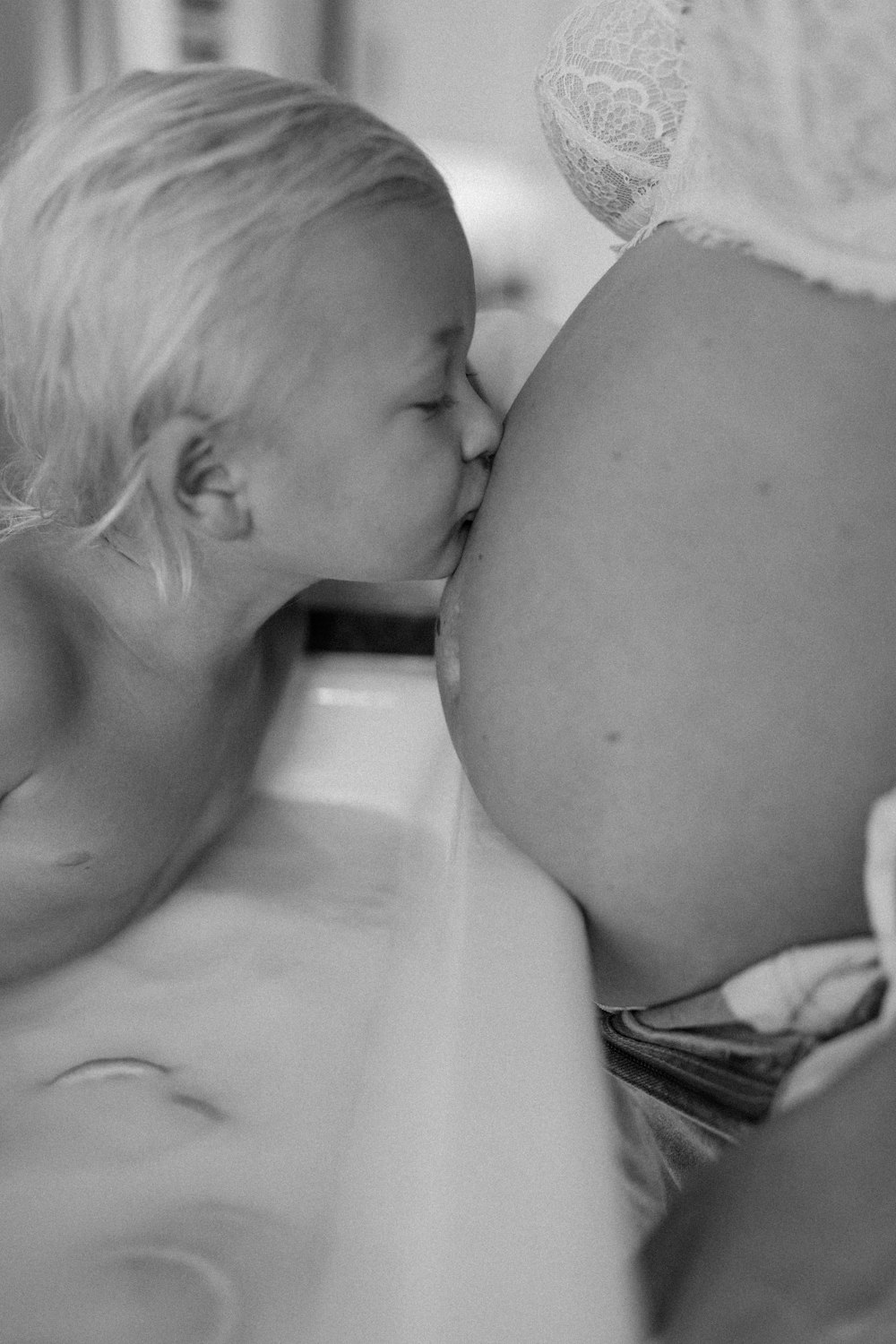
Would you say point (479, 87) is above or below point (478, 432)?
below

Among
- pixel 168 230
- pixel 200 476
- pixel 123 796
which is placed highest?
pixel 168 230

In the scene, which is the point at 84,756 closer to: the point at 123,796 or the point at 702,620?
the point at 123,796

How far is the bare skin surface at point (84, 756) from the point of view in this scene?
81cm

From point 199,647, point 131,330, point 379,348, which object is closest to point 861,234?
point 379,348

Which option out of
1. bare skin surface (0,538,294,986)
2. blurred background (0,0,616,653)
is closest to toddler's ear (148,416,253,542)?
bare skin surface (0,538,294,986)

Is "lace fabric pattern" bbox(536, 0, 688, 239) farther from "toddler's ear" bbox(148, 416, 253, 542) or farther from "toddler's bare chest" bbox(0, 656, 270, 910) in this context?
"toddler's bare chest" bbox(0, 656, 270, 910)

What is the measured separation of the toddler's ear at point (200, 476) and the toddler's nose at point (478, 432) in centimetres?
15

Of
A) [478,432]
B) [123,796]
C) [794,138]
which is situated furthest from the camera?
[123,796]

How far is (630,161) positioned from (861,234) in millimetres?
246

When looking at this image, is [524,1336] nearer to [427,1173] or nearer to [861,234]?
[427,1173]

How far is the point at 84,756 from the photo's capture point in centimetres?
86

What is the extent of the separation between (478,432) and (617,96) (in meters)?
0.25

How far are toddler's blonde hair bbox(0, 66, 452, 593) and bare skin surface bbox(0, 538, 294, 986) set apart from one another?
0.32 feet

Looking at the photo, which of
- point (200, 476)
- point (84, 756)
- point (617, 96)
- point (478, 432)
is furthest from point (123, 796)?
point (617, 96)
